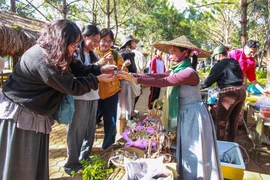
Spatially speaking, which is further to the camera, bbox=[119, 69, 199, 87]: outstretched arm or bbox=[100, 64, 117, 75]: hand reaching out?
bbox=[100, 64, 117, 75]: hand reaching out

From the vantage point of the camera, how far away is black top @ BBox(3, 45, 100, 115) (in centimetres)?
151

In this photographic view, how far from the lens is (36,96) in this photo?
64.3 inches

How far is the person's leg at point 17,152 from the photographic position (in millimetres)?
1710

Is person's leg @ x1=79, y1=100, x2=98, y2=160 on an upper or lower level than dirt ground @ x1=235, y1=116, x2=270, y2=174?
upper

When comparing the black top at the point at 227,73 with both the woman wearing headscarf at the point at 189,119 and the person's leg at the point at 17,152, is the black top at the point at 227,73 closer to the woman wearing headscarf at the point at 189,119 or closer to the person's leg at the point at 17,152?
the woman wearing headscarf at the point at 189,119

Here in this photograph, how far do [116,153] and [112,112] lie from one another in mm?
955

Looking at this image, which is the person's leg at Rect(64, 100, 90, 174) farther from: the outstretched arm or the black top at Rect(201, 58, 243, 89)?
the black top at Rect(201, 58, 243, 89)

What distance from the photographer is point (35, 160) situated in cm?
180

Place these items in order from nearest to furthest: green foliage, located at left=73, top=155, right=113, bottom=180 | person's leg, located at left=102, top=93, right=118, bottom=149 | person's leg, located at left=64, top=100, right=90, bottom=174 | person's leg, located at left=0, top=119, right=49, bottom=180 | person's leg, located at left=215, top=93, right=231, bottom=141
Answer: person's leg, located at left=0, top=119, right=49, bottom=180
green foliage, located at left=73, top=155, right=113, bottom=180
person's leg, located at left=64, top=100, right=90, bottom=174
person's leg, located at left=102, top=93, right=118, bottom=149
person's leg, located at left=215, top=93, right=231, bottom=141

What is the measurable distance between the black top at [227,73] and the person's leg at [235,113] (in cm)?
17

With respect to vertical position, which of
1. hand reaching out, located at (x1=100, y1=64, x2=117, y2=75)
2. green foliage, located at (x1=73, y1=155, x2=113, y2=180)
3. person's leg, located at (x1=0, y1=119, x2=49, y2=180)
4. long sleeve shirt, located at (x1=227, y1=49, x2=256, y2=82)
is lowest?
green foliage, located at (x1=73, y1=155, x2=113, y2=180)

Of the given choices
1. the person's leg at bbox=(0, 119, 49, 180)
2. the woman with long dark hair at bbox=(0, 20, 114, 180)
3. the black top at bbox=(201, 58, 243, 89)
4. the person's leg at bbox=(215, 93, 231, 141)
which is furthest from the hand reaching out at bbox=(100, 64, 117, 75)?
the person's leg at bbox=(215, 93, 231, 141)

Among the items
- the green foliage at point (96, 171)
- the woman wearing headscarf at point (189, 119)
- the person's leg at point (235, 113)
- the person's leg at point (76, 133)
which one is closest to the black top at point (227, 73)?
the person's leg at point (235, 113)

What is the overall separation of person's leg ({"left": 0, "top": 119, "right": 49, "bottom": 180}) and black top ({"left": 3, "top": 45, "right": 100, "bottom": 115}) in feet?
0.80
